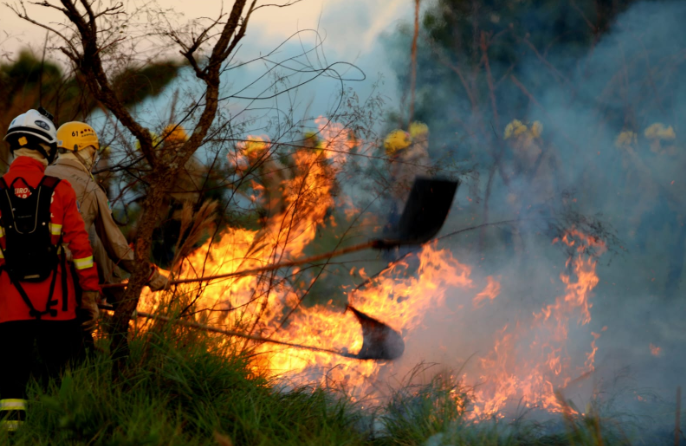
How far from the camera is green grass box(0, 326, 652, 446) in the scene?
2.96m

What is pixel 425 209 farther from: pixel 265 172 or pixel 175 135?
pixel 175 135

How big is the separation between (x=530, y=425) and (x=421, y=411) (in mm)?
777

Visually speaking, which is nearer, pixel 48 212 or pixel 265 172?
pixel 48 212

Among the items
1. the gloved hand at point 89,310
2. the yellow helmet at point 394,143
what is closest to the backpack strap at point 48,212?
the gloved hand at point 89,310

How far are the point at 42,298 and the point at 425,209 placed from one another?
2.97 meters

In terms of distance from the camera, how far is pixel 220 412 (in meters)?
3.28

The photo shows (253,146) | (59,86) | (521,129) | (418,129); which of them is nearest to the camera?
(253,146)

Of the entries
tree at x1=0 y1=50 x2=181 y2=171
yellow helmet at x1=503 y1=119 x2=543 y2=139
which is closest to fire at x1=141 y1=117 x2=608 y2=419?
tree at x1=0 y1=50 x2=181 y2=171

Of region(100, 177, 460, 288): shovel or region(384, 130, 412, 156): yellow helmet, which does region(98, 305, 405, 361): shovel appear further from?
region(384, 130, 412, 156): yellow helmet

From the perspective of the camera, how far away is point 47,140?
3588mm

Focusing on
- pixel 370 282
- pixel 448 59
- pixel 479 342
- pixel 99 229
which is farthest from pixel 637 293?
pixel 99 229

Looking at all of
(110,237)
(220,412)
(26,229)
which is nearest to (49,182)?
(26,229)

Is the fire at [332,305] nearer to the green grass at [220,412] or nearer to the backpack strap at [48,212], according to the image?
the green grass at [220,412]

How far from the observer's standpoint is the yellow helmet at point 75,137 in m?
4.01
